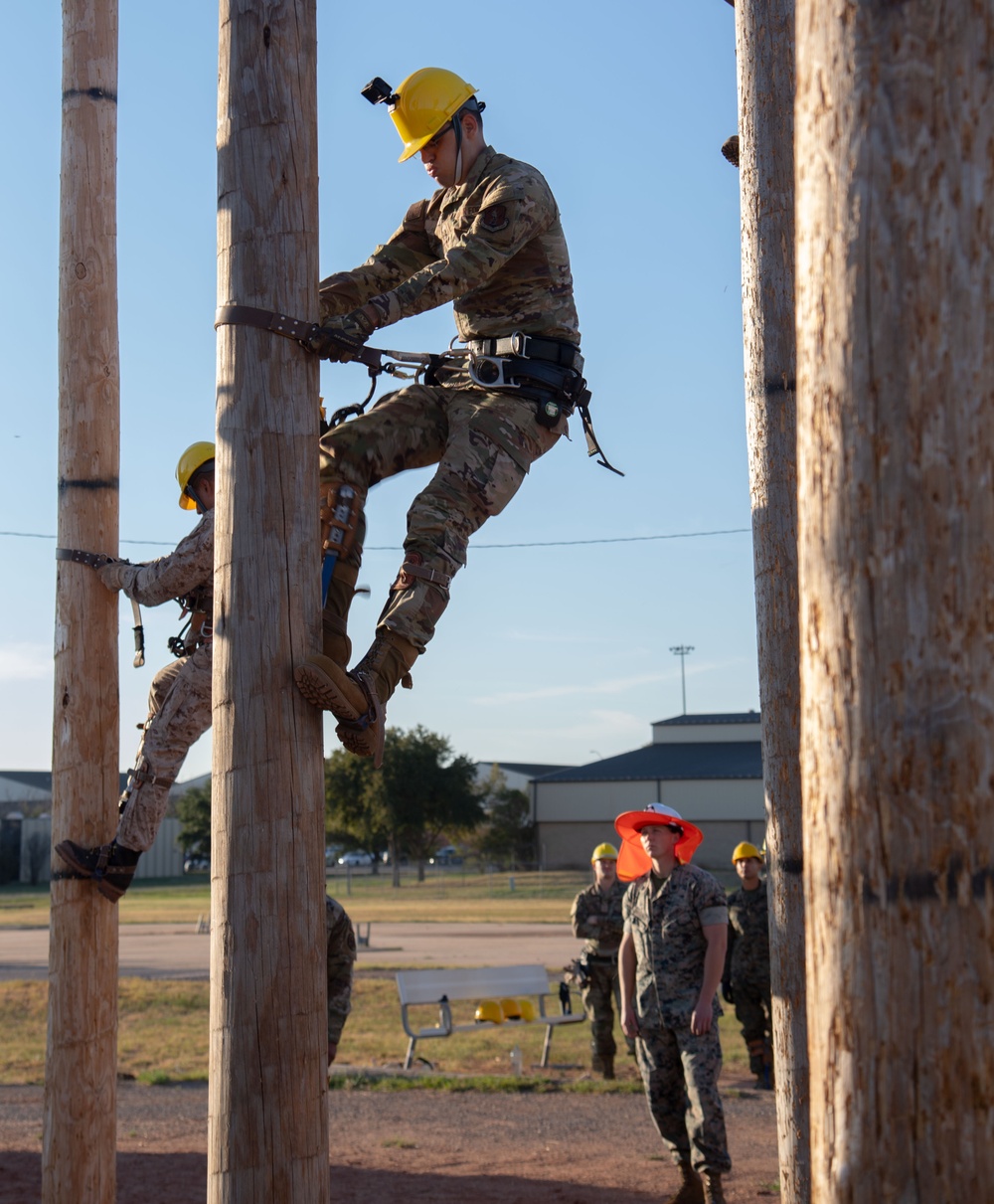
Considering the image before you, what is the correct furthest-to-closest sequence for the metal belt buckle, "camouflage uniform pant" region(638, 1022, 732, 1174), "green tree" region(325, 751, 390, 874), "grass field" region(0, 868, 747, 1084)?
"green tree" region(325, 751, 390, 874) → "grass field" region(0, 868, 747, 1084) → "camouflage uniform pant" region(638, 1022, 732, 1174) → the metal belt buckle

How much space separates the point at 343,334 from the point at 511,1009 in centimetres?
1095

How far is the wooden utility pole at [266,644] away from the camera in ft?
10.4

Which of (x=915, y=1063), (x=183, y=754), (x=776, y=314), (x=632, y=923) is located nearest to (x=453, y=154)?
(x=776, y=314)

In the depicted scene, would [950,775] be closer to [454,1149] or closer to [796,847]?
[796,847]

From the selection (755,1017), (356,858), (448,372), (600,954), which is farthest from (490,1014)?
(356,858)

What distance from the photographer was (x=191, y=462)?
566 centimetres

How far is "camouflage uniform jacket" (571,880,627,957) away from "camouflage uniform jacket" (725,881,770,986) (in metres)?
1.04

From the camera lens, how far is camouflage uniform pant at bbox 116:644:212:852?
17.9 ft

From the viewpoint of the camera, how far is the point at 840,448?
6.71 ft

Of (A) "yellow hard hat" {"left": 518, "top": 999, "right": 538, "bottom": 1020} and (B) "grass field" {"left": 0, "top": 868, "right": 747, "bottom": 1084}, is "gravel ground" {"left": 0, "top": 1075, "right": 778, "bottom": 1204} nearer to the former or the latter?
(B) "grass field" {"left": 0, "top": 868, "right": 747, "bottom": 1084}

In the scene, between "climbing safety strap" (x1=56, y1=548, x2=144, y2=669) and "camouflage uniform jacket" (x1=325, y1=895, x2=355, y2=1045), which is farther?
"camouflage uniform jacket" (x1=325, y1=895, x2=355, y2=1045)

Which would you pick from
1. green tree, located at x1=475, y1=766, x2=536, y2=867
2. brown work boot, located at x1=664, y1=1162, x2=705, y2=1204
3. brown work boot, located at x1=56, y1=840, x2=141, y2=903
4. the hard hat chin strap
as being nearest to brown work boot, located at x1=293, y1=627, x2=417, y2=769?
the hard hat chin strap

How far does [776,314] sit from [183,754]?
9.33 ft

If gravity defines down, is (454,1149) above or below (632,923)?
below
